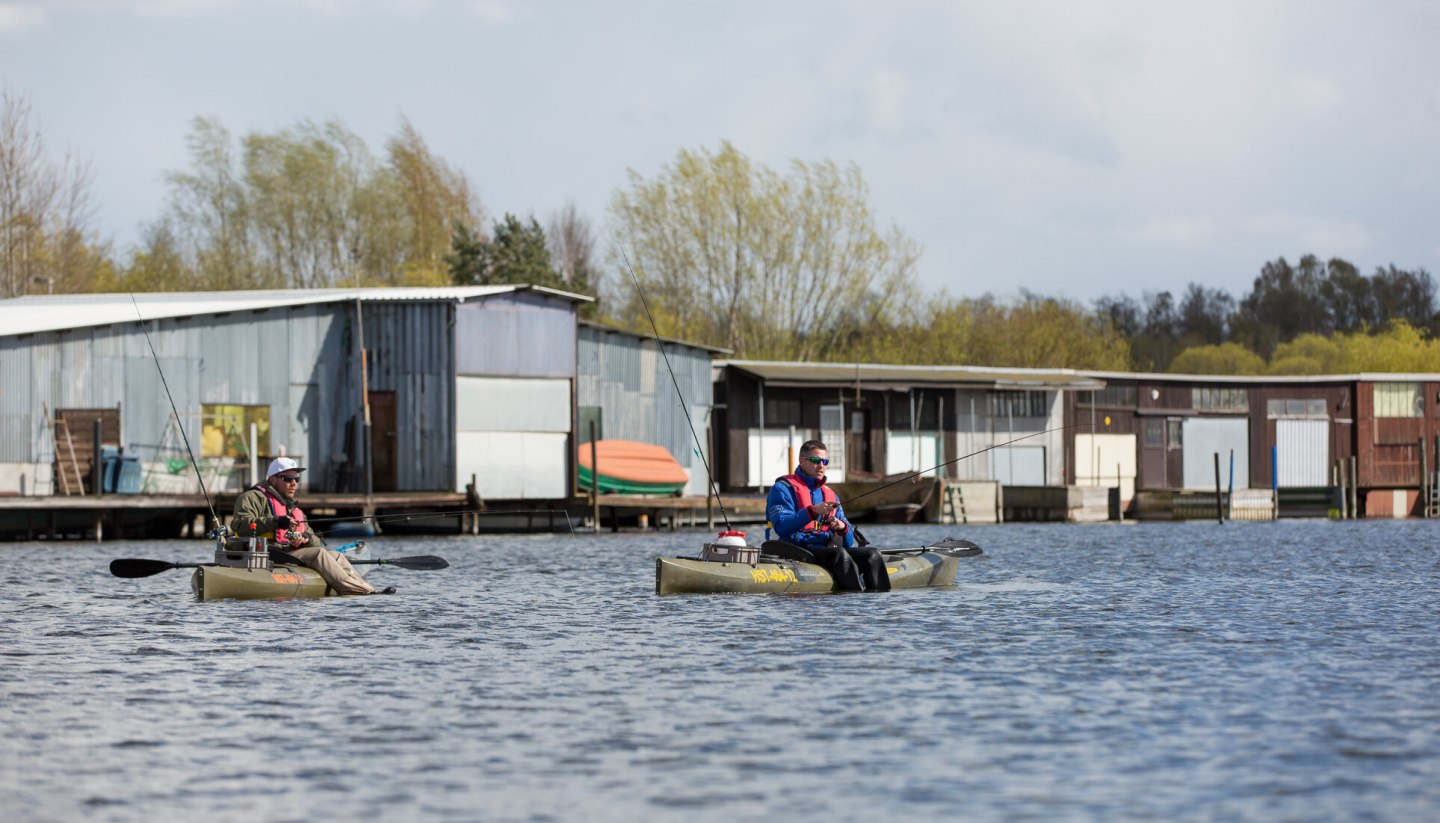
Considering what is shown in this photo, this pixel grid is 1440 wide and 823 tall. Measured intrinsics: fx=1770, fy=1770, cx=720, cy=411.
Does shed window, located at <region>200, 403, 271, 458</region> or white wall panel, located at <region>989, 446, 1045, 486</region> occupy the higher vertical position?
shed window, located at <region>200, 403, 271, 458</region>

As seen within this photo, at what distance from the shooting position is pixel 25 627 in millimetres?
19844

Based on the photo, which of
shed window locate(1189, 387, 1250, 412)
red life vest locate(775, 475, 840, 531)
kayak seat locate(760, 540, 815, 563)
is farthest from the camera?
shed window locate(1189, 387, 1250, 412)

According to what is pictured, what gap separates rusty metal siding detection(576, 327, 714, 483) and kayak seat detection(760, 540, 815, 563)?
1038 inches

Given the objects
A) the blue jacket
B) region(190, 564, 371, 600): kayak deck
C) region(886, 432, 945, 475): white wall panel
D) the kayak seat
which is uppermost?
region(886, 432, 945, 475): white wall panel

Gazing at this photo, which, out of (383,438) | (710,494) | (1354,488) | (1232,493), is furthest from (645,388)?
(1354,488)

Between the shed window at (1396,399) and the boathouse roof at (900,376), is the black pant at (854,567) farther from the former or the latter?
the shed window at (1396,399)

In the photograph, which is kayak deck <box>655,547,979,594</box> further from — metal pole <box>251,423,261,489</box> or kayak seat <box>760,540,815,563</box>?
metal pole <box>251,423,261,489</box>

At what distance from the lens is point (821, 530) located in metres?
22.1

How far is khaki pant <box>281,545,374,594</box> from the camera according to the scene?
72.7 feet

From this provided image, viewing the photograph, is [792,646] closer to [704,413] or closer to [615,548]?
[615,548]

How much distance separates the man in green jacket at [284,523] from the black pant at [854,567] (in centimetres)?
608

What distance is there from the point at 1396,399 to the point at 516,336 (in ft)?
119

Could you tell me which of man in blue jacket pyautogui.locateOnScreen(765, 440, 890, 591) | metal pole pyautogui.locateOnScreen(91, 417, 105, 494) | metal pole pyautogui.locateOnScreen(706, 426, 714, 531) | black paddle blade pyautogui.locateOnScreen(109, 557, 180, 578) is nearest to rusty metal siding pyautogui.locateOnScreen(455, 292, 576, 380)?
metal pole pyautogui.locateOnScreen(706, 426, 714, 531)

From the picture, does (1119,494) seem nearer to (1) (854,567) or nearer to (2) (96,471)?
(2) (96,471)
